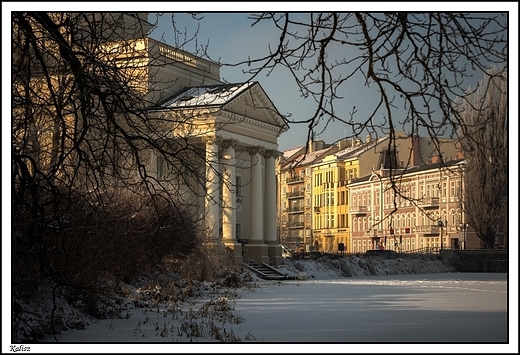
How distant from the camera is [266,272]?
40.8 m

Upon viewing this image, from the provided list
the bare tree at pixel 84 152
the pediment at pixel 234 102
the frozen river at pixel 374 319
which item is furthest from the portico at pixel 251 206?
the frozen river at pixel 374 319

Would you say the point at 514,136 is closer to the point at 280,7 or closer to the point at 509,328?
the point at 509,328

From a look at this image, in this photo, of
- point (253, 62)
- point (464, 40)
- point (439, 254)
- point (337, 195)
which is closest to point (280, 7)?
point (253, 62)

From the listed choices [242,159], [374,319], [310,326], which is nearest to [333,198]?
[242,159]

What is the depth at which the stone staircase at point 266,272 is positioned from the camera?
38562 mm

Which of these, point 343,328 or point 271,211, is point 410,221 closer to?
point 271,211

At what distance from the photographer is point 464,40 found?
26.4ft

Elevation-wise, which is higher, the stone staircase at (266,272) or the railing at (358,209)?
the railing at (358,209)

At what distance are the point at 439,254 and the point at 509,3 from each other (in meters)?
47.1

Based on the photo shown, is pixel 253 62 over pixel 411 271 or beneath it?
over

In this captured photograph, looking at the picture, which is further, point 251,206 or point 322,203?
point 322,203

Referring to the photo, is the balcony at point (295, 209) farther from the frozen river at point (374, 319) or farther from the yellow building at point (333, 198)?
the frozen river at point (374, 319)

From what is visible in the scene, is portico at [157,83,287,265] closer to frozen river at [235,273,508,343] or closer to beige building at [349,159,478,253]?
beige building at [349,159,478,253]

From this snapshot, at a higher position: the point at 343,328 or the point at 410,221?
the point at 410,221
